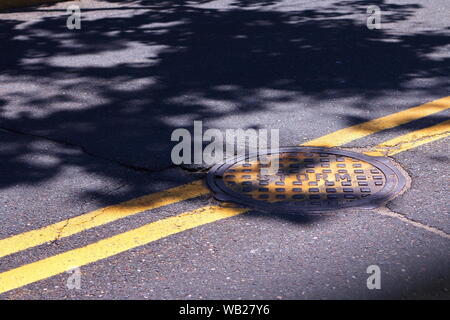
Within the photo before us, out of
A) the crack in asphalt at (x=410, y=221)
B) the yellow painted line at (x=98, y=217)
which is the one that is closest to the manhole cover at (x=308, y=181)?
the crack in asphalt at (x=410, y=221)

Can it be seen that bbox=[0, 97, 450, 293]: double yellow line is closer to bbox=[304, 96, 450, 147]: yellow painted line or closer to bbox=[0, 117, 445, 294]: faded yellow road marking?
bbox=[0, 117, 445, 294]: faded yellow road marking

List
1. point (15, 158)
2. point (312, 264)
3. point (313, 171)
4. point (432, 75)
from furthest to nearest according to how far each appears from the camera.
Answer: point (432, 75), point (15, 158), point (313, 171), point (312, 264)

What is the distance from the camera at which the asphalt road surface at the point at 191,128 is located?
3.11 meters

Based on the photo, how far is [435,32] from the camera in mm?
7723

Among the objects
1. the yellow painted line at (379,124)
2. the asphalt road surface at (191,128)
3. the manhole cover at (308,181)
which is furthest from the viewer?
the yellow painted line at (379,124)

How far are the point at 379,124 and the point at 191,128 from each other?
1.28 m

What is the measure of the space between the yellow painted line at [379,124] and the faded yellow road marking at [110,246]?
1.15 meters

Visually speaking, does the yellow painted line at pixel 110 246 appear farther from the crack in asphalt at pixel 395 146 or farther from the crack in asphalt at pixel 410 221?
the crack in asphalt at pixel 395 146

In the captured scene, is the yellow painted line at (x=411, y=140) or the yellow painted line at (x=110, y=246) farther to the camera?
the yellow painted line at (x=411, y=140)

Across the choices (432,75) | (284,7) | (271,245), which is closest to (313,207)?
(271,245)

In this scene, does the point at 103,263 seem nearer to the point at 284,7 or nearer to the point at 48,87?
the point at 48,87

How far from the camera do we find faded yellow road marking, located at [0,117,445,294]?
314cm

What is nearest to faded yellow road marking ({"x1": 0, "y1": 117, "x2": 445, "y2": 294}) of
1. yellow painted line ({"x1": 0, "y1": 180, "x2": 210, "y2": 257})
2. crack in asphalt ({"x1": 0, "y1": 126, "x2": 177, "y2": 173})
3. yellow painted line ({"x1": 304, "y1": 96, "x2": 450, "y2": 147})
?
yellow painted line ({"x1": 0, "y1": 180, "x2": 210, "y2": 257})
